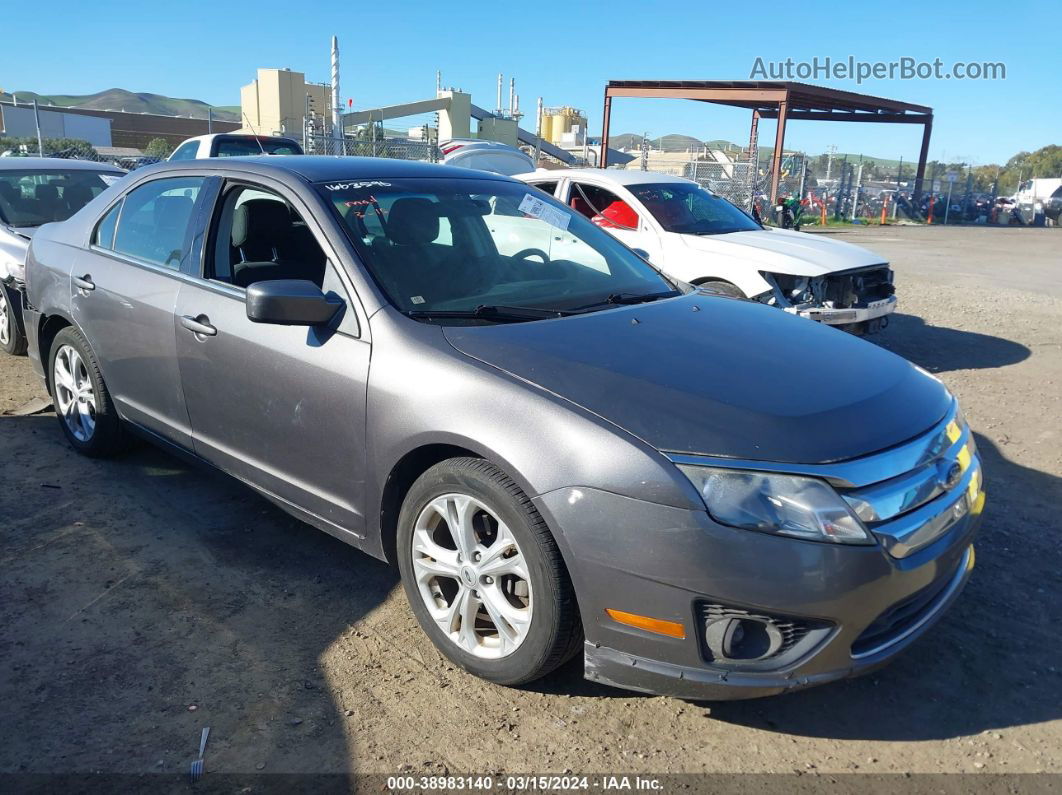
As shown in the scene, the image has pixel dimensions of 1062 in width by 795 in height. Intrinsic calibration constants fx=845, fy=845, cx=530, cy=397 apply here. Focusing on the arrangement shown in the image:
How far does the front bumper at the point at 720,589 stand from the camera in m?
2.29

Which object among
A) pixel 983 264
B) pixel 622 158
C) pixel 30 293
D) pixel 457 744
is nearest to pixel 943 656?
pixel 457 744

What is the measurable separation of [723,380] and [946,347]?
264 inches

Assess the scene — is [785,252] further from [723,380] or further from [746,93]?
[746,93]

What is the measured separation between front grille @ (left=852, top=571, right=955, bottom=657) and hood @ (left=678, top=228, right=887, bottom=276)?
4890 mm

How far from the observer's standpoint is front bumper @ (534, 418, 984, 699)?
2295 mm

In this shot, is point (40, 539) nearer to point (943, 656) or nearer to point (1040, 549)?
point (943, 656)

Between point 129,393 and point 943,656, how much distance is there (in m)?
3.84

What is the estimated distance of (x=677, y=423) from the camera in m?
2.45

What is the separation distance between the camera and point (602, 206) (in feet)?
28.0

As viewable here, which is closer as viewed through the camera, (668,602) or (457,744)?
(668,602)

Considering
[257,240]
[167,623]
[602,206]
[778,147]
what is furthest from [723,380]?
[778,147]

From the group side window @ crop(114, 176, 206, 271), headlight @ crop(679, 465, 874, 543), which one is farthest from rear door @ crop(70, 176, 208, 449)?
headlight @ crop(679, 465, 874, 543)

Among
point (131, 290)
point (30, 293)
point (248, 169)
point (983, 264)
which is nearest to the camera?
point (248, 169)

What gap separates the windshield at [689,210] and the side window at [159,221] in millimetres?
4893
